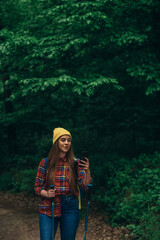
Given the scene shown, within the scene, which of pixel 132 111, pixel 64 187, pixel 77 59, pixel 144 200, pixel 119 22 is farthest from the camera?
pixel 132 111

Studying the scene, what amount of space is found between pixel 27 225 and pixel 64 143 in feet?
13.8

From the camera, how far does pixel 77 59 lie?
8.15 meters

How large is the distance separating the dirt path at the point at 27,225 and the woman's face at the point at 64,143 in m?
3.33

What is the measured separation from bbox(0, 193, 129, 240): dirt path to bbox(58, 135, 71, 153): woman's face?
3334mm

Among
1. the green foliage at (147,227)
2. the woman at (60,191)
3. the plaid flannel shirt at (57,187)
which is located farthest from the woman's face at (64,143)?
the green foliage at (147,227)

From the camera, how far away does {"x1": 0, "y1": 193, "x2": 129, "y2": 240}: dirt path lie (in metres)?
5.93

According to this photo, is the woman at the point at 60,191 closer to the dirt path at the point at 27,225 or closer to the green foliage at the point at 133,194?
the green foliage at the point at 133,194

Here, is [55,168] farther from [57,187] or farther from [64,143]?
[64,143]

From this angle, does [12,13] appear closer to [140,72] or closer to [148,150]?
[140,72]

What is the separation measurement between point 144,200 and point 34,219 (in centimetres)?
311

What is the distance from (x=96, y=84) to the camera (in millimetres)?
6203

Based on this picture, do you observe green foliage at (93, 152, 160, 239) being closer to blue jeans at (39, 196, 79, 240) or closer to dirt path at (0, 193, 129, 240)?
dirt path at (0, 193, 129, 240)

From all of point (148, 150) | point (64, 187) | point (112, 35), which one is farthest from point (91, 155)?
point (64, 187)

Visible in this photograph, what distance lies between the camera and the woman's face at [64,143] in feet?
11.2
